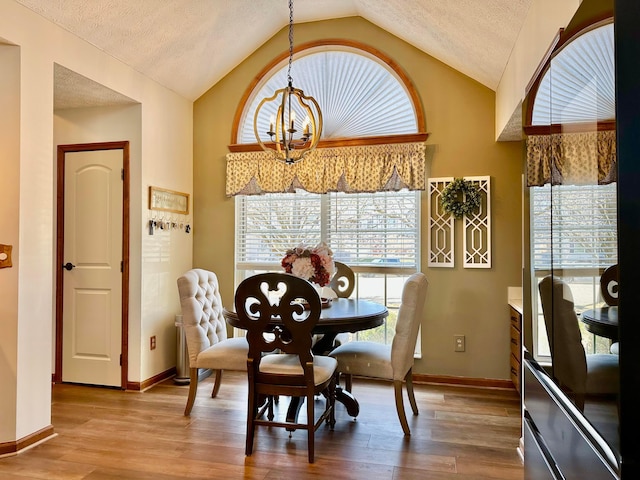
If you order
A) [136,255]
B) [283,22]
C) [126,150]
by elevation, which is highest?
[283,22]

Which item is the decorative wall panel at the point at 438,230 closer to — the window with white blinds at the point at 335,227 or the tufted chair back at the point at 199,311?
the window with white blinds at the point at 335,227

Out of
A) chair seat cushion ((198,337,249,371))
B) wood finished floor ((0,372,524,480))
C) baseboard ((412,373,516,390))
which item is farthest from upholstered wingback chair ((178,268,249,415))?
baseboard ((412,373,516,390))

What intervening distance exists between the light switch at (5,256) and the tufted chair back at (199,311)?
106 centimetres

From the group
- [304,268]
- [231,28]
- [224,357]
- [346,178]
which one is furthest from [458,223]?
[231,28]

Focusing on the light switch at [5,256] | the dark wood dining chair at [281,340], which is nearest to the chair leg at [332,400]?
the dark wood dining chair at [281,340]

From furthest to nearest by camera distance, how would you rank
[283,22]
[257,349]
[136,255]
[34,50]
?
1. [283,22]
2. [136,255]
3. [34,50]
4. [257,349]

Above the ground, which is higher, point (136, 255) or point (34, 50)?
point (34, 50)

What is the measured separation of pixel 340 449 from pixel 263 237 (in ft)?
7.89

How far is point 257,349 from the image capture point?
8.77ft

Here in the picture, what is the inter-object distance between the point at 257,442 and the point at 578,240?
241 centimetres

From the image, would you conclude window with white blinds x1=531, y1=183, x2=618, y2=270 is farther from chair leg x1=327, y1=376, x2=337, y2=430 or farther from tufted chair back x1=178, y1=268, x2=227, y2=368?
tufted chair back x1=178, y1=268, x2=227, y2=368

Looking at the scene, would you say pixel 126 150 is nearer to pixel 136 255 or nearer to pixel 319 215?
pixel 136 255

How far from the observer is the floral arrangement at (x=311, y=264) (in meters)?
3.12

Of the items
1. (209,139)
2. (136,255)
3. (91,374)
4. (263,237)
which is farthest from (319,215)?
(91,374)
